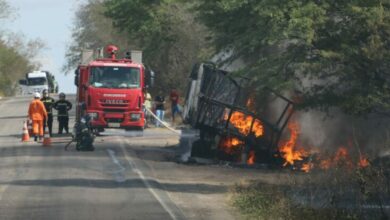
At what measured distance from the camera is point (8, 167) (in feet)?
82.0

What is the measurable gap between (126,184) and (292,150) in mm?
7972

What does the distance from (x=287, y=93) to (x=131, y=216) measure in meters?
12.1

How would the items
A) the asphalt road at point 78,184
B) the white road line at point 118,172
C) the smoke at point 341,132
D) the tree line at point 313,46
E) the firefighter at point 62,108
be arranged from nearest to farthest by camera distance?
1. the asphalt road at point 78,184
2. the tree line at point 313,46
3. the white road line at point 118,172
4. the smoke at point 341,132
5. the firefighter at point 62,108

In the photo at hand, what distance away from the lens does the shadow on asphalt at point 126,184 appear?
21.0m

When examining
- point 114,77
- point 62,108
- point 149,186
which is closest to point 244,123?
point 114,77

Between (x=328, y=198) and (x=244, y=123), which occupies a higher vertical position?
(x=244, y=123)

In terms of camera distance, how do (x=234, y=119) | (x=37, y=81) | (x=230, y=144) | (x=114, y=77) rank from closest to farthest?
(x=234, y=119), (x=230, y=144), (x=114, y=77), (x=37, y=81)

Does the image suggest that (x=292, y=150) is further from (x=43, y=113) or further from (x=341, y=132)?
(x=43, y=113)

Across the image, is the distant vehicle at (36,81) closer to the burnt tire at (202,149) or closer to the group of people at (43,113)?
the group of people at (43,113)

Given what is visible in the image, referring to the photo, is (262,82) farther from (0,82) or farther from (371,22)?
(0,82)

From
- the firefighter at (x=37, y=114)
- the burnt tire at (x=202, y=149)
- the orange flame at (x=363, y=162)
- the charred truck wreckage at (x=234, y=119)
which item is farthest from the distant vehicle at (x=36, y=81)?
the orange flame at (x=363, y=162)

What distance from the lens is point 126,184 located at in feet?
70.0

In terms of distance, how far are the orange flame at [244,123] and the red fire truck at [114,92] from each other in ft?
19.8

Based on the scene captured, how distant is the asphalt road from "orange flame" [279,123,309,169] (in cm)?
429
